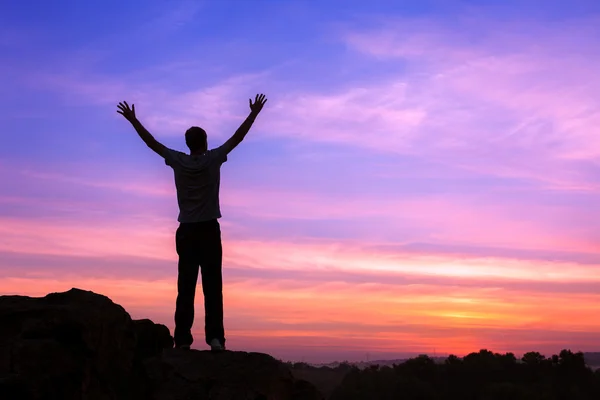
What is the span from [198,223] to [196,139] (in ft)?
3.74

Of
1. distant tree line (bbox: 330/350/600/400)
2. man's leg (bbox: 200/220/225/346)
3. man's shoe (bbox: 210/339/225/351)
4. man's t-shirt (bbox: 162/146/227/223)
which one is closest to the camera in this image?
man's shoe (bbox: 210/339/225/351)

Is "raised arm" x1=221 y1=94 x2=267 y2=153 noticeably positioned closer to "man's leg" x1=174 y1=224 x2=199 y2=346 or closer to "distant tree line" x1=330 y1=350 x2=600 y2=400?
"man's leg" x1=174 y1=224 x2=199 y2=346

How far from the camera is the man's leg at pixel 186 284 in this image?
1053 centimetres

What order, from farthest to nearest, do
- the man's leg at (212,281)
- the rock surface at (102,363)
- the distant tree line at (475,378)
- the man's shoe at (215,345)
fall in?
the distant tree line at (475,378) → the man's leg at (212,281) → the man's shoe at (215,345) → the rock surface at (102,363)

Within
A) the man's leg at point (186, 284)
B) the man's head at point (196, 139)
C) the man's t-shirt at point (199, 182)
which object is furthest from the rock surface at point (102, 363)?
the man's head at point (196, 139)

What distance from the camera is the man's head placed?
10.4m

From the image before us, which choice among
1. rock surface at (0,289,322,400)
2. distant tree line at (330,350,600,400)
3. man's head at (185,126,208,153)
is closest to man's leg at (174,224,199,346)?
rock surface at (0,289,322,400)

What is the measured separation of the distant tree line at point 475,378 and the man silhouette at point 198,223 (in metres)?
48.2

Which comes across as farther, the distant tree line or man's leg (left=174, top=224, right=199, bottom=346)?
the distant tree line

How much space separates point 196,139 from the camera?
10.5 metres

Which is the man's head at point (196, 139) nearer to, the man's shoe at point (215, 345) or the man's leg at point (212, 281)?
the man's leg at point (212, 281)

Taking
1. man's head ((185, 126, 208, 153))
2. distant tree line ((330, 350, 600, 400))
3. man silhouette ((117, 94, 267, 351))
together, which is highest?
man's head ((185, 126, 208, 153))

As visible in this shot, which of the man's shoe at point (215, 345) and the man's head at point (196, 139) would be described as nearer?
the man's shoe at point (215, 345)

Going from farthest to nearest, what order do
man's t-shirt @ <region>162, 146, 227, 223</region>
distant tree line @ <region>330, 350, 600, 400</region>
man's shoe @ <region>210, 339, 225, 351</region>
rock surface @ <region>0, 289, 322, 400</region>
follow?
distant tree line @ <region>330, 350, 600, 400</region> → man's t-shirt @ <region>162, 146, 227, 223</region> → man's shoe @ <region>210, 339, 225, 351</region> → rock surface @ <region>0, 289, 322, 400</region>
